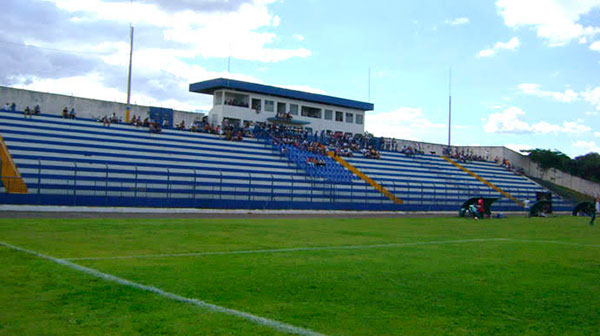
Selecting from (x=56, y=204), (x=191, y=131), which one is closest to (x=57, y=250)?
(x=56, y=204)

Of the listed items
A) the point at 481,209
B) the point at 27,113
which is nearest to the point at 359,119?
the point at 481,209

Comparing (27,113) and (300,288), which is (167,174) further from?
(300,288)

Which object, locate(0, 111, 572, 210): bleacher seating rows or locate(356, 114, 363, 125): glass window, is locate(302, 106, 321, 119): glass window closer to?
locate(356, 114, 363, 125): glass window

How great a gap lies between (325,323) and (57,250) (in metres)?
7.10

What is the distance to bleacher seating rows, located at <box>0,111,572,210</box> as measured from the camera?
26.5m

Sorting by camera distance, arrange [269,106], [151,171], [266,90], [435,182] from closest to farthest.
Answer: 1. [151,171]
2. [435,182]
3. [266,90]
4. [269,106]

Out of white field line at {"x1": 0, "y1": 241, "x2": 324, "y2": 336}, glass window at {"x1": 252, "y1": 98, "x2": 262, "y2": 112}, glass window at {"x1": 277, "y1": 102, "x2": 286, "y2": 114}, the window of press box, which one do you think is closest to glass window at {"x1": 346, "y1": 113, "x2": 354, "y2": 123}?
the window of press box

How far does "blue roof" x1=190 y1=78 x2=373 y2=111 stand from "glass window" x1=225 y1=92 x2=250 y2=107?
0.63 m

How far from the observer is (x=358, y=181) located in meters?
39.4

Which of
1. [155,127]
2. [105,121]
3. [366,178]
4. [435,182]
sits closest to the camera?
[105,121]

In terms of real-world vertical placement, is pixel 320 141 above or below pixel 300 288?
above

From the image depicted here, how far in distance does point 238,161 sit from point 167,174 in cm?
803

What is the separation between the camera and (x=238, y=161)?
36.2m

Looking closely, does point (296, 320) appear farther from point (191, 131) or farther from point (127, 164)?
point (191, 131)
